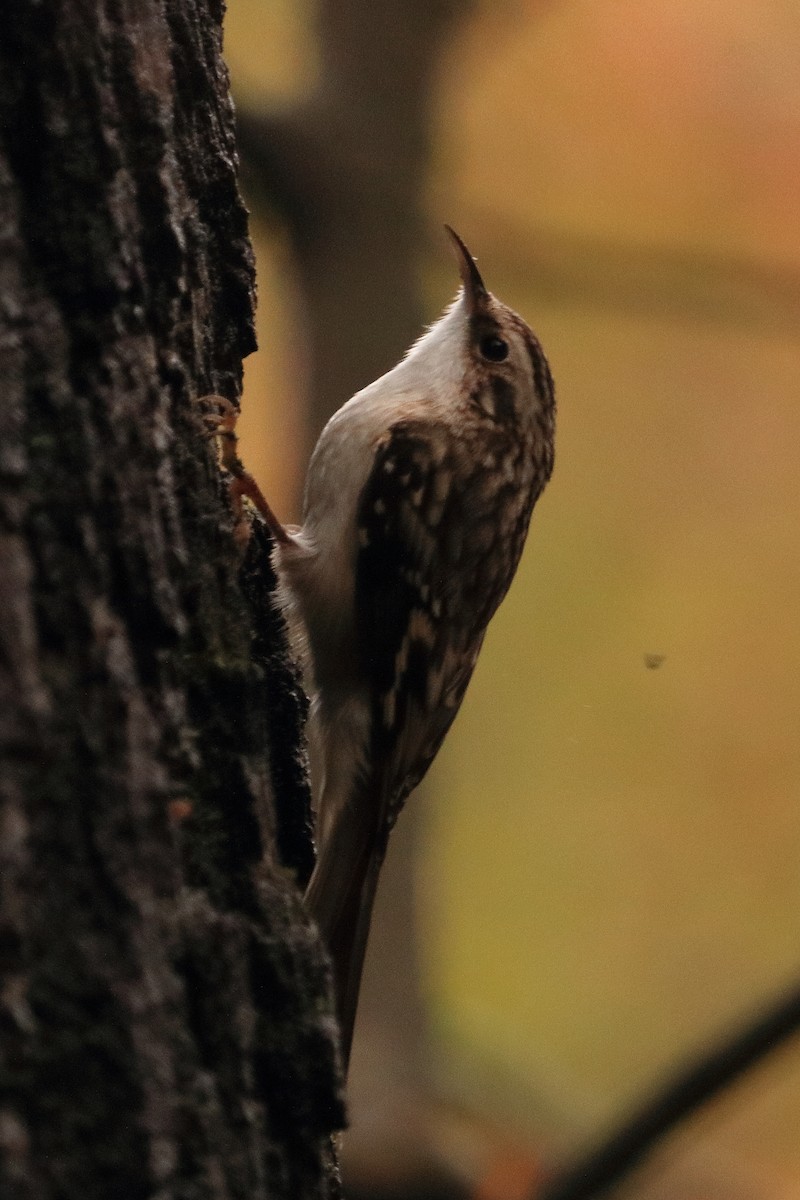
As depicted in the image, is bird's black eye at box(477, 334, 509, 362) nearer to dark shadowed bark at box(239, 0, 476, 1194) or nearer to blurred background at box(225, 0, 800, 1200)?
dark shadowed bark at box(239, 0, 476, 1194)

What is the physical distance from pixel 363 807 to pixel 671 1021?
3.45 m

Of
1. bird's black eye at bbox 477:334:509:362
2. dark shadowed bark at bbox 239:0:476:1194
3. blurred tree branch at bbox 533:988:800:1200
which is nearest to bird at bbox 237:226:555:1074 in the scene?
bird's black eye at bbox 477:334:509:362

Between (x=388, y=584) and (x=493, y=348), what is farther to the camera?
(x=493, y=348)

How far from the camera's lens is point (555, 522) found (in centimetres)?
588

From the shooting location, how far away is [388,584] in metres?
2.77

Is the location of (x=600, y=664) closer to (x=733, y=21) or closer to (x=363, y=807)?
(x=733, y=21)

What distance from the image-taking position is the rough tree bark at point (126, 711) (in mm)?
1263

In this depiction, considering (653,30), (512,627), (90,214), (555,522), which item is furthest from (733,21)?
(90,214)

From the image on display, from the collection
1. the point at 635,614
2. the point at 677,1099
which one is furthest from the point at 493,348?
the point at 635,614

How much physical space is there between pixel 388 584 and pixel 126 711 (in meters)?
1.39

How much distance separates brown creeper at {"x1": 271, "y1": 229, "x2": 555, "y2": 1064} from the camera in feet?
8.81

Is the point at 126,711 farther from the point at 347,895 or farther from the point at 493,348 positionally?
the point at 493,348

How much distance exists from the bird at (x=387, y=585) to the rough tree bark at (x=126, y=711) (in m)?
0.83

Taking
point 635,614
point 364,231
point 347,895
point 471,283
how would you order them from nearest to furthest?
point 347,895
point 471,283
point 364,231
point 635,614
